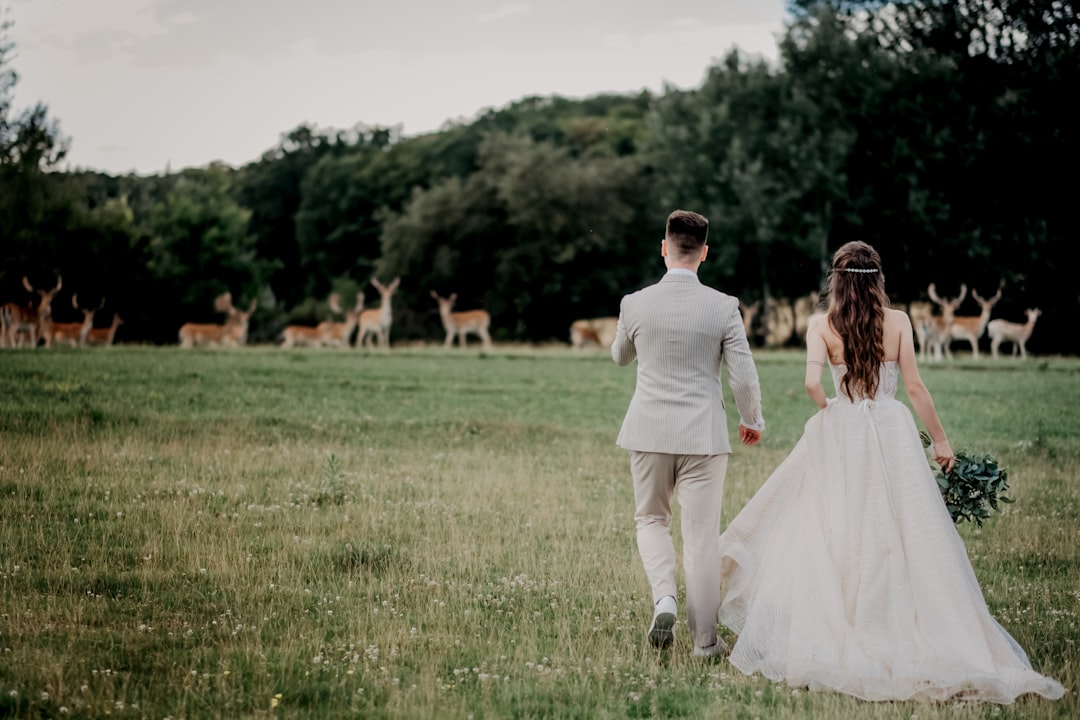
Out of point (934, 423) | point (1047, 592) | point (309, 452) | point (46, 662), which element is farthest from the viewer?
point (309, 452)

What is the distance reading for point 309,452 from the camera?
43.5 feet

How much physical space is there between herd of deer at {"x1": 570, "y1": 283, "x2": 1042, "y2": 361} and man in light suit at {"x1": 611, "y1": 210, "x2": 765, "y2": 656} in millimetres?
34589

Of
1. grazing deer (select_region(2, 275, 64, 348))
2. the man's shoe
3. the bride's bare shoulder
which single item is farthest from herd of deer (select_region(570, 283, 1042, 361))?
the man's shoe

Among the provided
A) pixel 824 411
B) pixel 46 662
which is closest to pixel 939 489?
pixel 824 411

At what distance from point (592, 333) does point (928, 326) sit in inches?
661

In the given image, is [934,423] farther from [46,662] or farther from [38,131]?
[38,131]

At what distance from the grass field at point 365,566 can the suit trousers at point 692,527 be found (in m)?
0.30

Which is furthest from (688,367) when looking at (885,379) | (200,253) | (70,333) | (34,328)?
(200,253)

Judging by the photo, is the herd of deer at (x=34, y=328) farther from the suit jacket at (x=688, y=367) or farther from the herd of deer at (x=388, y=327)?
the suit jacket at (x=688, y=367)

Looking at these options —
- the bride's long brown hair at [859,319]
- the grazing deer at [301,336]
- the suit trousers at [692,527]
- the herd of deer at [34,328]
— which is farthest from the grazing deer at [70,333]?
the bride's long brown hair at [859,319]

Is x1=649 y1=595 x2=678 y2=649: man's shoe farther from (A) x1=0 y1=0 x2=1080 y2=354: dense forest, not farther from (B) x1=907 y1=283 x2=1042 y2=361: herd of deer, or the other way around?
(B) x1=907 y1=283 x2=1042 y2=361: herd of deer

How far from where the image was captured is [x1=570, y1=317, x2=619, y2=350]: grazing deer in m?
51.8

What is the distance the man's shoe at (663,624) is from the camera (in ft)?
19.8

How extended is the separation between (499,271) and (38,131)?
2107 centimetres
